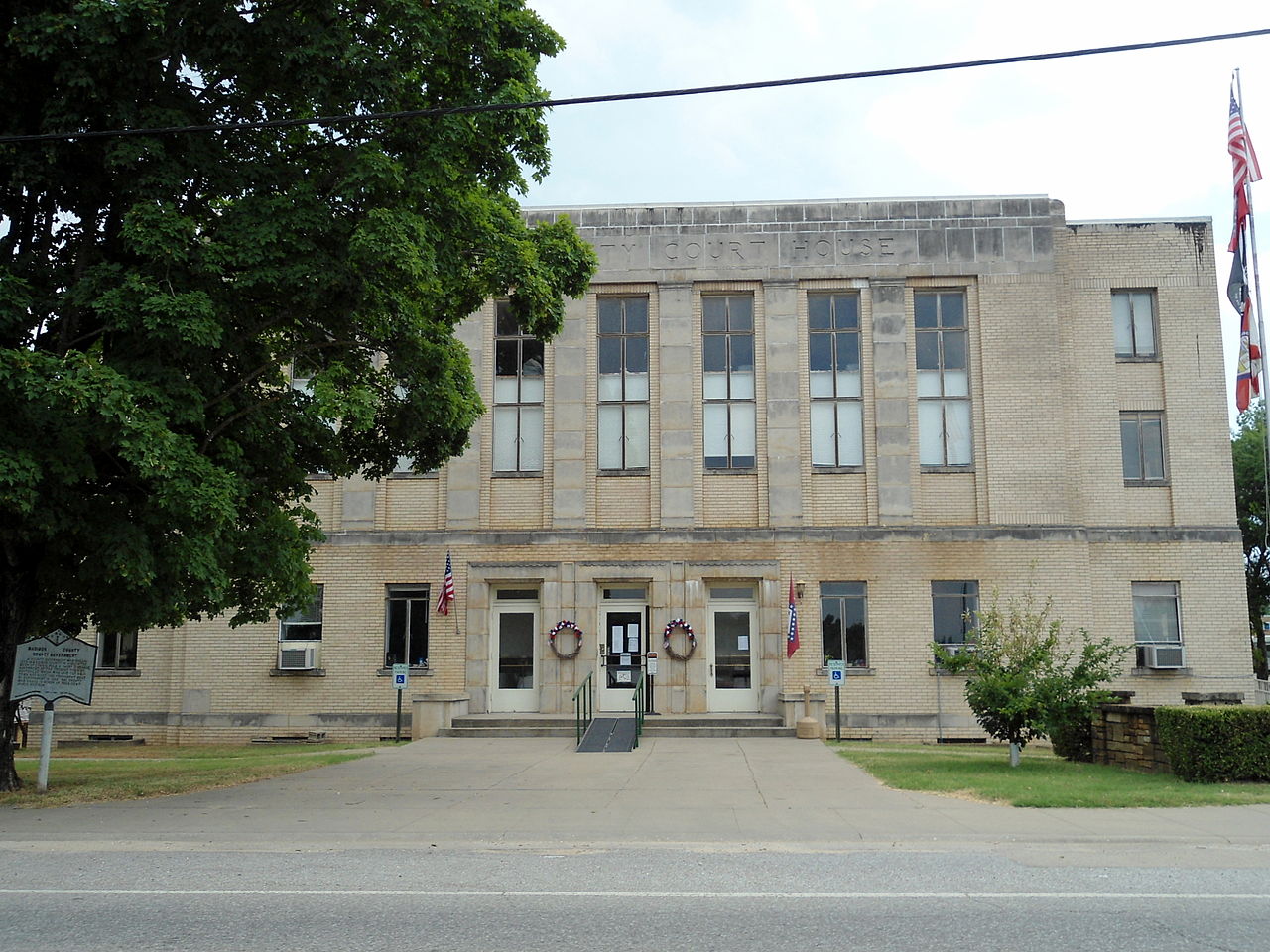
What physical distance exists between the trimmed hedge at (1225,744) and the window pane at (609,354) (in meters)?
15.1

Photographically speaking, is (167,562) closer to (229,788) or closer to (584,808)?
(229,788)

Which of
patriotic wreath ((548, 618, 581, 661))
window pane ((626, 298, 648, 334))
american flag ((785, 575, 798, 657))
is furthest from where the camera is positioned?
window pane ((626, 298, 648, 334))

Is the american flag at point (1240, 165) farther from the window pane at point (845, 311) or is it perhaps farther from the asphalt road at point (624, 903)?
the asphalt road at point (624, 903)

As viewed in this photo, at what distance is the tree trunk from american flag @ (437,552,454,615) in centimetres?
1062

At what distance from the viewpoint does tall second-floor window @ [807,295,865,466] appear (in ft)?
86.4

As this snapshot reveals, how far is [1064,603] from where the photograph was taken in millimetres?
25188

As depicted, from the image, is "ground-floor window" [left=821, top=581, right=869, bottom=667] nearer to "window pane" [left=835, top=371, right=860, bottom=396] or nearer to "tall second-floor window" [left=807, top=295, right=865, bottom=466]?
"tall second-floor window" [left=807, top=295, right=865, bottom=466]

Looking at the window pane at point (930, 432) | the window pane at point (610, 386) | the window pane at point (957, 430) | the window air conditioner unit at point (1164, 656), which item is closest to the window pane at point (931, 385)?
the window pane at point (930, 432)

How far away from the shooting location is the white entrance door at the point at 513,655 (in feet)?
85.5

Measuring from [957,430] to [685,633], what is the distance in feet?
24.9

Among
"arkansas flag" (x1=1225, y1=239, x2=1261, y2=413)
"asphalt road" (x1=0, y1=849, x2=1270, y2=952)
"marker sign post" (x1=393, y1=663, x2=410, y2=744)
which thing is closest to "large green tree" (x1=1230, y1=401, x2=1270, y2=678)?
"arkansas flag" (x1=1225, y1=239, x2=1261, y2=413)

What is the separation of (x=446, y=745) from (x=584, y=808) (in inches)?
364

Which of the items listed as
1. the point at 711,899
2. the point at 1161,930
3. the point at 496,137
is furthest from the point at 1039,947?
the point at 496,137

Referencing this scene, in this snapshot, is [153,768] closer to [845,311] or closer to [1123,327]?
[845,311]
